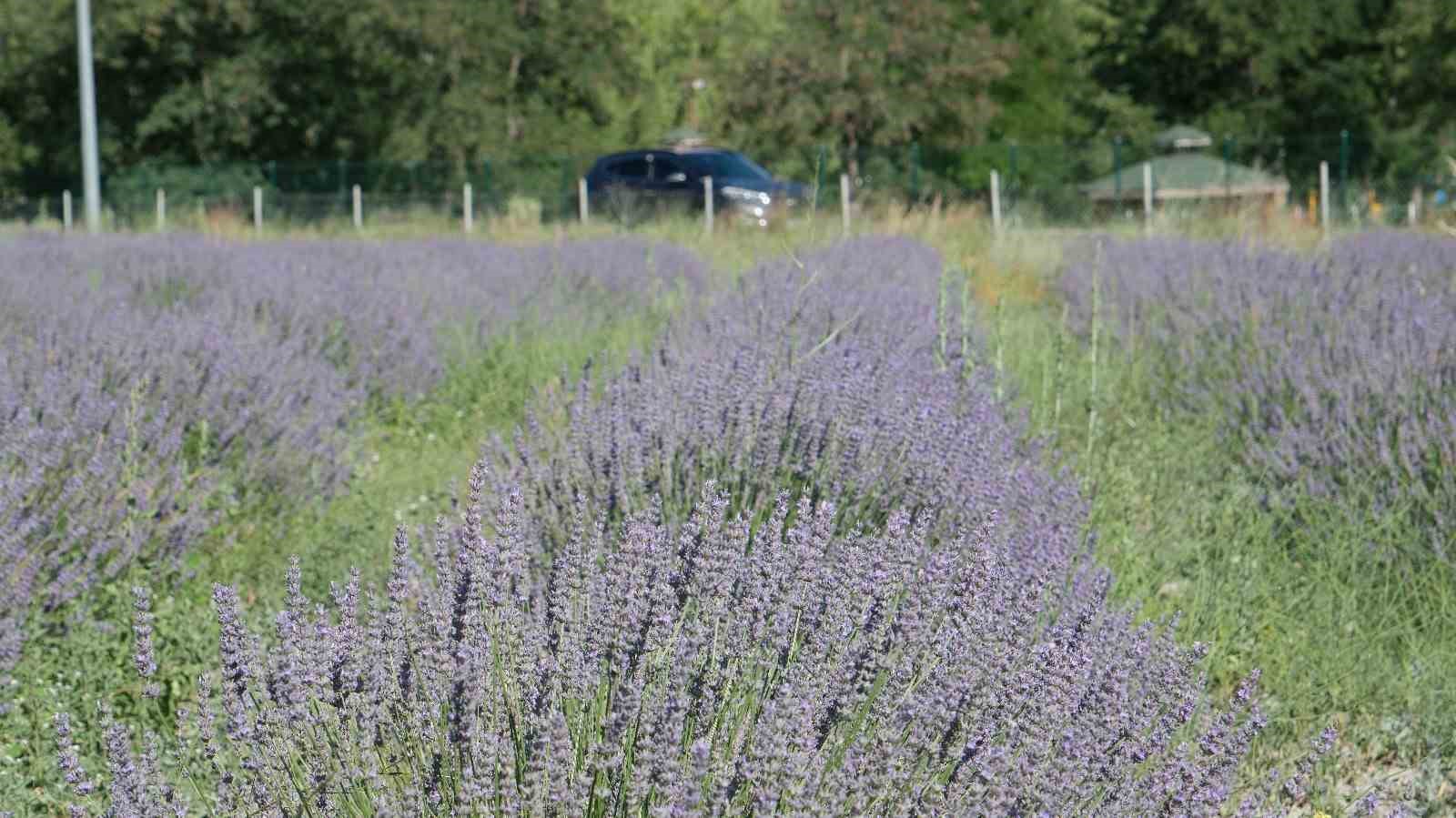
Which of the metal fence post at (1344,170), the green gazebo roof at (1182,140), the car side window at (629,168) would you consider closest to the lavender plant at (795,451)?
the car side window at (629,168)

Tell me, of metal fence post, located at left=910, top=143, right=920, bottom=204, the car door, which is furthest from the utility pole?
metal fence post, located at left=910, top=143, right=920, bottom=204

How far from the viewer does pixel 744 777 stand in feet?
6.62

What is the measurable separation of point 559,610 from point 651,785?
41 cm

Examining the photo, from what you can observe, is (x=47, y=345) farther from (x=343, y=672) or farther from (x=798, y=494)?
(x=343, y=672)

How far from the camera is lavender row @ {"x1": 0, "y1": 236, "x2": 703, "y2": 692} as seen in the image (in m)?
3.94

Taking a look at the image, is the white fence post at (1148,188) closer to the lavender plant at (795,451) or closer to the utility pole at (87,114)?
the utility pole at (87,114)

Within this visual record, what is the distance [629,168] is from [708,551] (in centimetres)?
2300

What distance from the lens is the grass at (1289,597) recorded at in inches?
143

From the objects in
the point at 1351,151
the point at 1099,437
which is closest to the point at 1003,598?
the point at 1099,437

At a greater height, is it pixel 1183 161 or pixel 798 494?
pixel 1183 161

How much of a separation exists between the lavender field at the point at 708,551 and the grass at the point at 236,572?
23 mm

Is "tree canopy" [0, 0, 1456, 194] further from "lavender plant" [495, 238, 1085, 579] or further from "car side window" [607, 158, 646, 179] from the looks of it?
"lavender plant" [495, 238, 1085, 579]

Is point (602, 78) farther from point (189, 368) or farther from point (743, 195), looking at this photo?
point (189, 368)

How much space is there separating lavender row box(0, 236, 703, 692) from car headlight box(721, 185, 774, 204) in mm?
11983
